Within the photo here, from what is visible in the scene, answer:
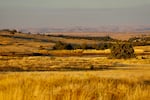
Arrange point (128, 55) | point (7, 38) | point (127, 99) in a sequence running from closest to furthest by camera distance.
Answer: point (127, 99) < point (128, 55) < point (7, 38)

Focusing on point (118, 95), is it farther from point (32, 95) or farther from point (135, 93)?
point (32, 95)

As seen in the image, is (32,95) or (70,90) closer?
(32,95)

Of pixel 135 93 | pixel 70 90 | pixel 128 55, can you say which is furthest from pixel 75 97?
pixel 128 55

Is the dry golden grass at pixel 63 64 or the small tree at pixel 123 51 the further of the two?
the small tree at pixel 123 51

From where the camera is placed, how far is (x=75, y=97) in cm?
1242

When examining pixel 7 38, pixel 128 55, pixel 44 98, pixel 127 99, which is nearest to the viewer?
pixel 44 98

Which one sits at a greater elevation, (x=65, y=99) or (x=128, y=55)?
(x=65, y=99)

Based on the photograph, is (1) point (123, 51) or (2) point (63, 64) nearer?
(2) point (63, 64)

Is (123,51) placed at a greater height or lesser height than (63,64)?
lesser

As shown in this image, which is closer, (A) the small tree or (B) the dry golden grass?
(B) the dry golden grass

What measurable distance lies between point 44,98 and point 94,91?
Answer: 6.30 ft

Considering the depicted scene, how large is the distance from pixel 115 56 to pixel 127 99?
189ft

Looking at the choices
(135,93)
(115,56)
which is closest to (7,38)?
(115,56)

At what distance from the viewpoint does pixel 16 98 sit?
1234 centimetres
